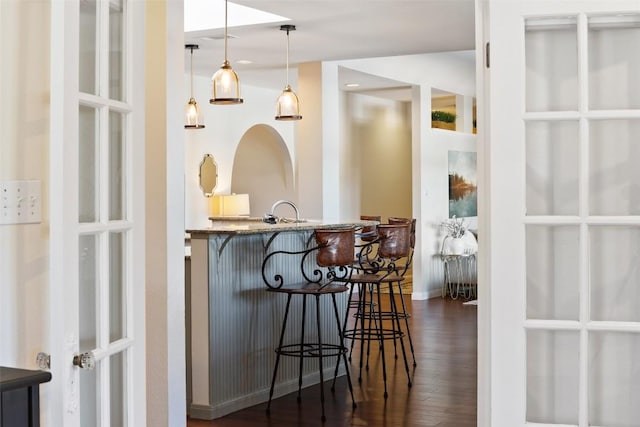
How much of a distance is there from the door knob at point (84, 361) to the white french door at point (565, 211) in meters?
1.17

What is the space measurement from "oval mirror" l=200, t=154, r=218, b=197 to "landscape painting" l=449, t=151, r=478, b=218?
10.9ft

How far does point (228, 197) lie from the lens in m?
10.8

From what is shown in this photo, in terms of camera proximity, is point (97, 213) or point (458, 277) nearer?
point (97, 213)

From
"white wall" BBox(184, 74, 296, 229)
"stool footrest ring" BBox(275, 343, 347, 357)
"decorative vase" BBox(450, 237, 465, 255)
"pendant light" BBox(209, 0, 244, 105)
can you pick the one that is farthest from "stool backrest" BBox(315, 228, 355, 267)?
"decorative vase" BBox(450, 237, 465, 255)

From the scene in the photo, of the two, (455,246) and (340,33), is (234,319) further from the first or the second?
(455,246)

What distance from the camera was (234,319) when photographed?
5.60m

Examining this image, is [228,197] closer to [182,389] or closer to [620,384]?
[182,389]

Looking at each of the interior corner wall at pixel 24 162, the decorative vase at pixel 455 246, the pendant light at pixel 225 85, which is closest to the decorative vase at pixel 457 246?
the decorative vase at pixel 455 246

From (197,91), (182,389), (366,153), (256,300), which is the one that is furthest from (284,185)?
(182,389)

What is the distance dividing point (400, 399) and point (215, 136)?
18.5ft

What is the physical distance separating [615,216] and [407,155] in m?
11.4

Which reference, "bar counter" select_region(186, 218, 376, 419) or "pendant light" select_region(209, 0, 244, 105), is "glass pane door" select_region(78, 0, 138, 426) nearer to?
"bar counter" select_region(186, 218, 376, 419)

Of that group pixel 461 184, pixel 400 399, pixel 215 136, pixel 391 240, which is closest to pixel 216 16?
pixel 391 240

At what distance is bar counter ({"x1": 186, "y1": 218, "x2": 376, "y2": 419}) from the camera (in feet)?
17.7
